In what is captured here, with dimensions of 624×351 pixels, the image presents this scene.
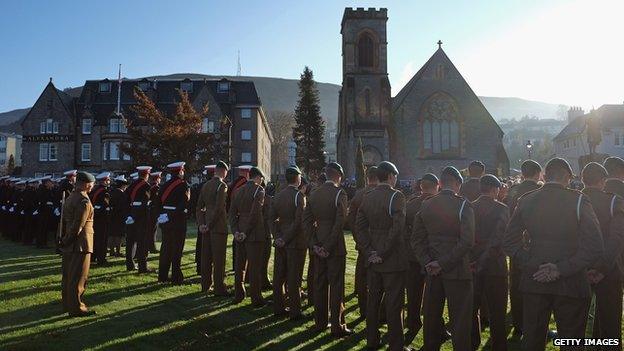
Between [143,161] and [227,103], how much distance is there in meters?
27.5

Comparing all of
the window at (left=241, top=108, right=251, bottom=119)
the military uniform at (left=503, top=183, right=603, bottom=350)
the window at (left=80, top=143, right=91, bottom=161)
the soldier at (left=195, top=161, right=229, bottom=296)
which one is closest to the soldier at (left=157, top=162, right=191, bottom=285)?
the soldier at (left=195, top=161, right=229, bottom=296)

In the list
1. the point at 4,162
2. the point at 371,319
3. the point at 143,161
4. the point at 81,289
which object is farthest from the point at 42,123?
the point at 4,162

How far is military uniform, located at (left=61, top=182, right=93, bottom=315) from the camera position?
8.38 m

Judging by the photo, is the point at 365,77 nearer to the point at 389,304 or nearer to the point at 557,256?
the point at 389,304

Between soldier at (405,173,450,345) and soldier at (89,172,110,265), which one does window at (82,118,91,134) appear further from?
soldier at (405,173,450,345)

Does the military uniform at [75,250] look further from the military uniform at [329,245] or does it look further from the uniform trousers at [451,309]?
the uniform trousers at [451,309]

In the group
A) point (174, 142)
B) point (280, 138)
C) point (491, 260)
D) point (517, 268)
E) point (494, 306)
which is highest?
point (280, 138)

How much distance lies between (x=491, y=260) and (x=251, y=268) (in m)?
4.45

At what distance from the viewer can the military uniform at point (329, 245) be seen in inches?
298

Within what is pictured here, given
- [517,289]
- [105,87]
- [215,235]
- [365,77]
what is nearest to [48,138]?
[105,87]

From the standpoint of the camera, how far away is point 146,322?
8.08 m

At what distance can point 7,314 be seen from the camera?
8.59 meters

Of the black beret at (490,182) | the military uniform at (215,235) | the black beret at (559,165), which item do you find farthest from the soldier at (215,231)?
the black beret at (559,165)

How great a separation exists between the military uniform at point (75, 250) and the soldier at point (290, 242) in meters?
3.24
